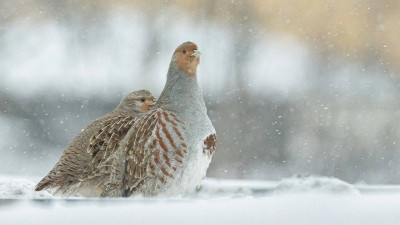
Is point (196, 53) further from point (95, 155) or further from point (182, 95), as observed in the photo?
point (95, 155)

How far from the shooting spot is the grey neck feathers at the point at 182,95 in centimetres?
95

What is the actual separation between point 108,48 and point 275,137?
1003mm

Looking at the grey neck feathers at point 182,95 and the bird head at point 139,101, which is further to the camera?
the bird head at point 139,101

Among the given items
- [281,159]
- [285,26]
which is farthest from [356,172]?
[285,26]

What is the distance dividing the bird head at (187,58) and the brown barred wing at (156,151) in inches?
3.2

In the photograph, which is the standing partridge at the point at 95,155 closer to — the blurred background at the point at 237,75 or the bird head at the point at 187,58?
the bird head at the point at 187,58

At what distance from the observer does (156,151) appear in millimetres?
934

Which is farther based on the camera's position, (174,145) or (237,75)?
(237,75)

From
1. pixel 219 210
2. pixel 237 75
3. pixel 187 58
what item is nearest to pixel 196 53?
pixel 187 58

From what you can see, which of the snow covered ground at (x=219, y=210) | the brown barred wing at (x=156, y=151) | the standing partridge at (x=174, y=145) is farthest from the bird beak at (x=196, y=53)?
the snow covered ground at (x=219, y=210)

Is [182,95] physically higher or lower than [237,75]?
lower

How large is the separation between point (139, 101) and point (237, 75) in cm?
205

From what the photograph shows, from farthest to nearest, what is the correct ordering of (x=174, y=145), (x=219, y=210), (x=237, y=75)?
(x=237, y=75)
(x=174, y=145)
(x=219, y=210)

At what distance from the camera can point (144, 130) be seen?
967 millimetres
